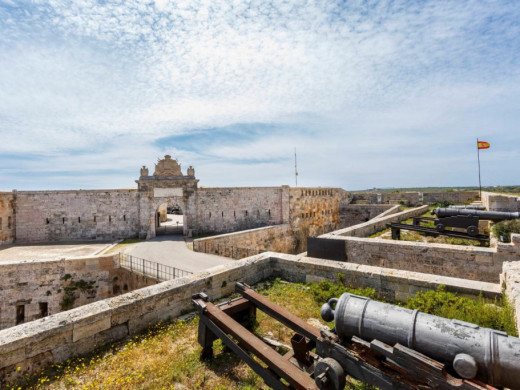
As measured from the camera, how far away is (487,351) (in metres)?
1.86

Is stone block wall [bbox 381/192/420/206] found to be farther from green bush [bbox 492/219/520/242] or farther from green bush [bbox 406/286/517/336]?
green bush [bbox 406/286/517/336]

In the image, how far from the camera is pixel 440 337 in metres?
2.06

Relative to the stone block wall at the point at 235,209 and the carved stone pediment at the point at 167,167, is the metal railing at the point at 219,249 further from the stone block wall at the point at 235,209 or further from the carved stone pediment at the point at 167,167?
the carved stone pediment at the point at 167,167

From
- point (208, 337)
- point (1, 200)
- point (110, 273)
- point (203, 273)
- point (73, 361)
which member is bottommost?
point (110, 273)

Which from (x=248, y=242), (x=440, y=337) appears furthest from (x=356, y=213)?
(x=440, y=337)

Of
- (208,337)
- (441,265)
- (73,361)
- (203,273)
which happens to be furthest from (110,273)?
(441,265)

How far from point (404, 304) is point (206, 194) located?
54.7 ft

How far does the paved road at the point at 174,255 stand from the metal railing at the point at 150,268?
15.9 inches

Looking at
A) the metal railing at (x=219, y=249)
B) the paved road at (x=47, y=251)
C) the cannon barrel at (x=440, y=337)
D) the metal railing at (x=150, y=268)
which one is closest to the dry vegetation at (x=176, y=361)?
the cannon barrel at (x=440, y=337)

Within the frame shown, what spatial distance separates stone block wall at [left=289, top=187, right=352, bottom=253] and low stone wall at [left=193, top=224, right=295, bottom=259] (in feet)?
4.27

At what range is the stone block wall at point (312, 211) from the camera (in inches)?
901

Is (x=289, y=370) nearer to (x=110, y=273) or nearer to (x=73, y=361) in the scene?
(x=73, y=361)

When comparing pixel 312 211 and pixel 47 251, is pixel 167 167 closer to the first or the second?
pixel 47 251

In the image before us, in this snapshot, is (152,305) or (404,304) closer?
(152,305)
